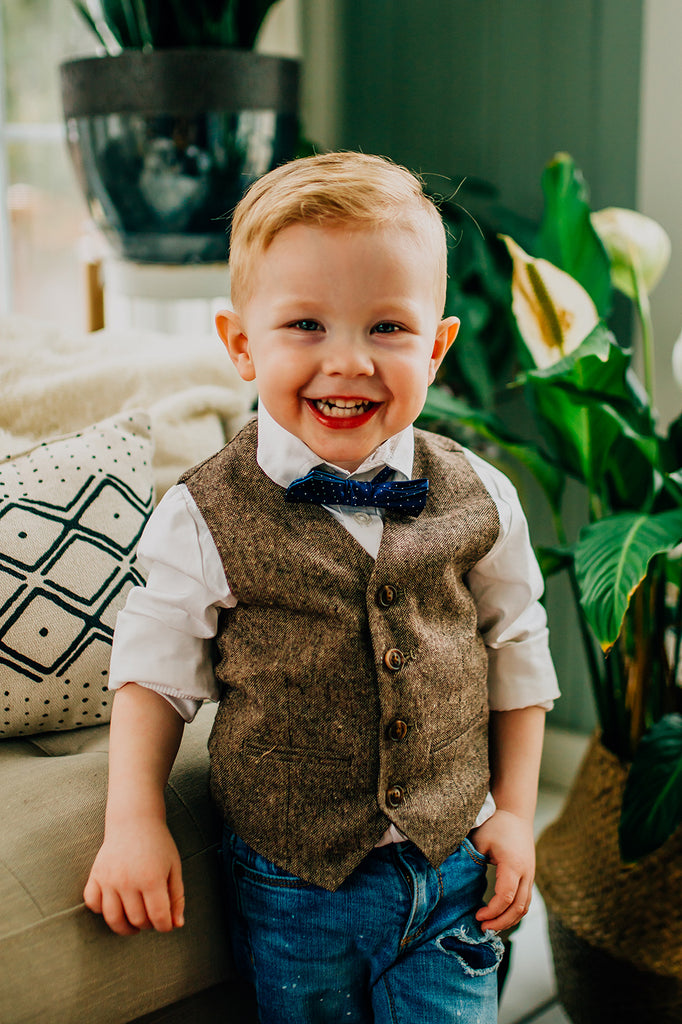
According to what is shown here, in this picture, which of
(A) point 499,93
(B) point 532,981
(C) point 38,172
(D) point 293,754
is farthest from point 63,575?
(A) point 499,93

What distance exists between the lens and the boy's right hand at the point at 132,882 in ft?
2.51

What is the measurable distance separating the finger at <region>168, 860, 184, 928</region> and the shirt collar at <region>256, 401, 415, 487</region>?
0.33 m

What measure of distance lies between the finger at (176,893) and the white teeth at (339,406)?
0.39 metres

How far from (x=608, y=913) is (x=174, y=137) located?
4.07ft

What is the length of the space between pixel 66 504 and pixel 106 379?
0.98 ft

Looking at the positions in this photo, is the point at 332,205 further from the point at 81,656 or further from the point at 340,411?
the point at 81,656

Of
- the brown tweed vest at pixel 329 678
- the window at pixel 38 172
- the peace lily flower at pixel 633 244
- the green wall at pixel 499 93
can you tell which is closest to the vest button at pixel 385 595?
the brown tweed vest at pixel 329 678

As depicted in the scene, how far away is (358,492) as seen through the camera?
2.68 ft

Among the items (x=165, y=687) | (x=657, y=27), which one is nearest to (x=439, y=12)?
(x=657, y=27)

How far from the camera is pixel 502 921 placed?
0.86 metres

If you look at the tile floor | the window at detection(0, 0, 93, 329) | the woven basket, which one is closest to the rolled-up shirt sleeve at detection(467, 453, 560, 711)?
the woven basket

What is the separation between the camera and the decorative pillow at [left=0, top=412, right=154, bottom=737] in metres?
0.98

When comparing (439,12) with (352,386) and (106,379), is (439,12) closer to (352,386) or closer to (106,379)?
(106,379)

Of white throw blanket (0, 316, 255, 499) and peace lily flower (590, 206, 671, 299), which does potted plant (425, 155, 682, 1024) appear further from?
white throw blanket (0, 316, 255, 499)
